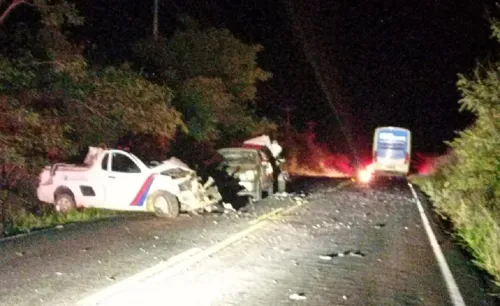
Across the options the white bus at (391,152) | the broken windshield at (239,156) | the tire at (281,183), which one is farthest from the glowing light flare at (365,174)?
the broken windshield at (239,156)

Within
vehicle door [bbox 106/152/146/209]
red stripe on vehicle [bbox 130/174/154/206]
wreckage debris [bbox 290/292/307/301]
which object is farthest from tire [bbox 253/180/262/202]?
wreckage debris [bbox 290/292/307/301]

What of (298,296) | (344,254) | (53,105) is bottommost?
(298,296)

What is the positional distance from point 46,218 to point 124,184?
2102 mm

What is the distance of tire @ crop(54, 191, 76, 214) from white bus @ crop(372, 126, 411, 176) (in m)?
30.1

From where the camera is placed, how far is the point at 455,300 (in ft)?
31.4

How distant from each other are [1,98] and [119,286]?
8.74 metres

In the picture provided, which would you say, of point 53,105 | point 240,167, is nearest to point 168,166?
point 53,105

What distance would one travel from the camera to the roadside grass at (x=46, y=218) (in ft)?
52.6

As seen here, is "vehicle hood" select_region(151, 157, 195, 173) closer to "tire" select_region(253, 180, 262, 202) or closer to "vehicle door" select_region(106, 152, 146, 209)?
"vehicle door" select_region(106, 152, 146, 209)

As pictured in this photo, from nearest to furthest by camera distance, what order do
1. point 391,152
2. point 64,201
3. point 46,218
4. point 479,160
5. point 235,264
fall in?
point 235,264, point 479,160, point 46,218, point 64,201, point 391,152

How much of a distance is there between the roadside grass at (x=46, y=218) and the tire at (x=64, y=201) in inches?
10.1

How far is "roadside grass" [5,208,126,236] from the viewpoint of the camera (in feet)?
52.6

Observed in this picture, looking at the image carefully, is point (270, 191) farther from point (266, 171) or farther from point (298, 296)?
point (298, 296)

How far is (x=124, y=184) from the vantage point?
60.0ft
